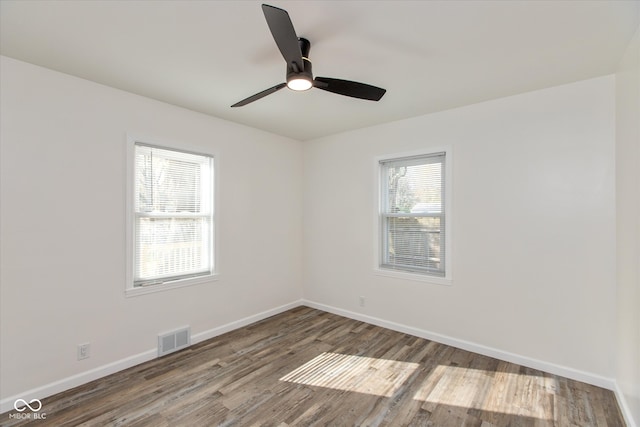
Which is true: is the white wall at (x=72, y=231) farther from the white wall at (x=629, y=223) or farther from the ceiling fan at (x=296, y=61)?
the white wall at (x=629, y=223)

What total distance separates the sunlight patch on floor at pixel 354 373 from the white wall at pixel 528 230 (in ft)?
2.90

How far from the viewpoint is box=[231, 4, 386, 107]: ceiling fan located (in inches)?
56.6

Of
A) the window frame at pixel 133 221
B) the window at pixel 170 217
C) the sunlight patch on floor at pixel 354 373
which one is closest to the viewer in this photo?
the sunlight patch on floor at pixel 354 373

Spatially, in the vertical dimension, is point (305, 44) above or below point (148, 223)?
above

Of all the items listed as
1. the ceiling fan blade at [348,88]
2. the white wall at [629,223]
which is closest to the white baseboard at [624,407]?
the white wall at [629,223]

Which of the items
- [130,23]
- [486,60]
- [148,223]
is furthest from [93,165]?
[486,60]

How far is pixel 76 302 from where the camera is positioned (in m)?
2.56

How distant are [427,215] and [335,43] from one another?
7.37 feet

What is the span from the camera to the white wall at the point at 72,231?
2.28m

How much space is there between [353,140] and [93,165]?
9.76 ft

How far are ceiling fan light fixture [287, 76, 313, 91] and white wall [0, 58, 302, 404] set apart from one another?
1852mm

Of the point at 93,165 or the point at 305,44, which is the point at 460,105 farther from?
the point at 93,165

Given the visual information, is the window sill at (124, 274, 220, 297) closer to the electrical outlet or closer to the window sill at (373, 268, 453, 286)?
the electrical outlet

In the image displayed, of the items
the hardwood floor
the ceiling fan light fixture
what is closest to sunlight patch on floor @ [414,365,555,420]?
A: the hardwood floor
